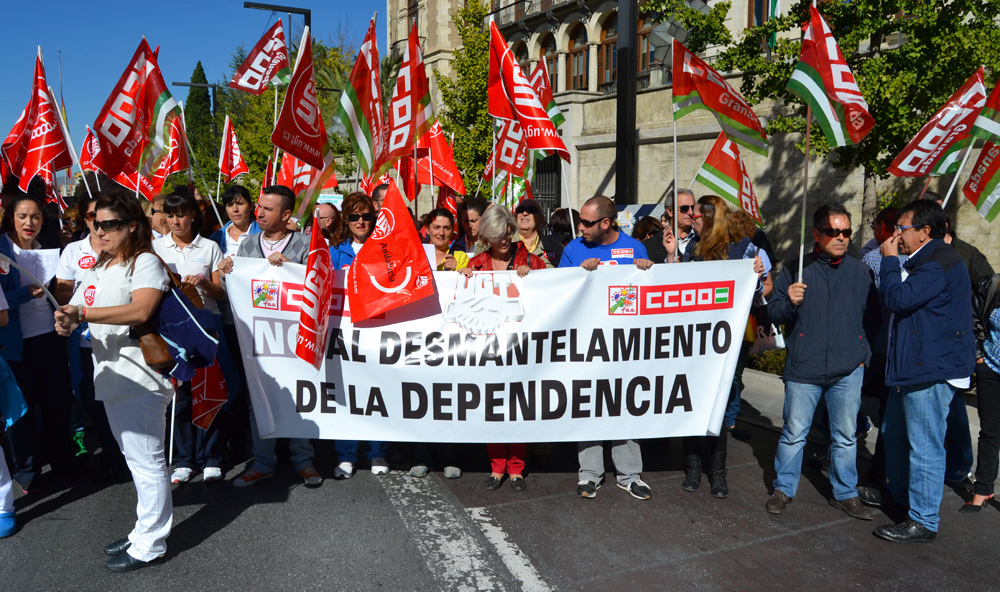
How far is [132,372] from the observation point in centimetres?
374

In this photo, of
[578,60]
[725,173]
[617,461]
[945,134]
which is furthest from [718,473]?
[578,60]

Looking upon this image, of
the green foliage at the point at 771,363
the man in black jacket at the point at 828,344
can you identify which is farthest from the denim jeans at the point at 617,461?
the green foliage at the point at 771,363

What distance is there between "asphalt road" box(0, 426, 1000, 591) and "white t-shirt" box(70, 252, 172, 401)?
919 millimetres

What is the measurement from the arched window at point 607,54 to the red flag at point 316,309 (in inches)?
863

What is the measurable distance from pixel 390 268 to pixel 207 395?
1535 mm

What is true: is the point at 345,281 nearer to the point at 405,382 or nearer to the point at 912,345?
the point at 405,382

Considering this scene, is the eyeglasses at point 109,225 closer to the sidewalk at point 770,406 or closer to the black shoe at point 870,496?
the black shoe at point 870,496

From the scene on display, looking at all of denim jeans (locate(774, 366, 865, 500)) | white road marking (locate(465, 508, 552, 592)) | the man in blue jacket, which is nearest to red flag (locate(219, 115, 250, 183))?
white road marking (locate(465, 508, 552, 592))

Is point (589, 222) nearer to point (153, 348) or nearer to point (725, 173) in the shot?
point (725, 173)

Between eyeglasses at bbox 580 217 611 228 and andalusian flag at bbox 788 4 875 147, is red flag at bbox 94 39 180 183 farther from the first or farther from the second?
andalusian flag at bbox 788 4 875 147

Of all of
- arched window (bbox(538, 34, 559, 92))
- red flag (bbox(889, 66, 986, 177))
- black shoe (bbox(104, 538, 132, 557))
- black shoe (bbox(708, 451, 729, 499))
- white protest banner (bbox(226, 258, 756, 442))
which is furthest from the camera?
arched window (bbox(538, 34, 559, 92))

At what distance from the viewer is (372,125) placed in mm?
6348

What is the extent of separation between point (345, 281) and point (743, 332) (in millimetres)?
2523

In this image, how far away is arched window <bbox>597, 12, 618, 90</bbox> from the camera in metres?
25.1
